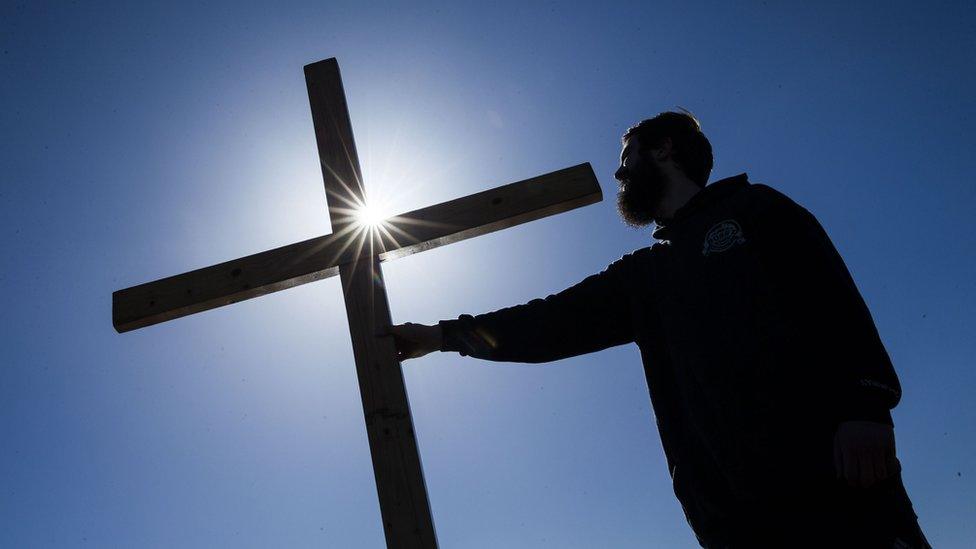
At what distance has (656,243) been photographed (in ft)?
9.15

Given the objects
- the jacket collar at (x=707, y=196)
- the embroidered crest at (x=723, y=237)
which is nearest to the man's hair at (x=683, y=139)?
the jacket collar at (x=707, y=196)

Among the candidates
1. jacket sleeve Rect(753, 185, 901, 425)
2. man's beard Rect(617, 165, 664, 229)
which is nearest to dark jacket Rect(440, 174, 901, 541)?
jacket sleeve Rect(753, 185, 901, 425)

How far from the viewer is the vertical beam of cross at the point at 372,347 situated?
7.81 ft

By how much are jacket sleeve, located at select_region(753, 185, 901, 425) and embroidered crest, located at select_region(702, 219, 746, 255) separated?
3.3 inches

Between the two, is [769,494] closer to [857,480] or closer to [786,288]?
[857,480]

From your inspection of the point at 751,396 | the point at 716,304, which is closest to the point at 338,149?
the point at 716,304

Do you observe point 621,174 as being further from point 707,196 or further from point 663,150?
point 707,196

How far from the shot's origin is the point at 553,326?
2762 millimetres

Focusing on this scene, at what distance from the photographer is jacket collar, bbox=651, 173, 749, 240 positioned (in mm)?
2649

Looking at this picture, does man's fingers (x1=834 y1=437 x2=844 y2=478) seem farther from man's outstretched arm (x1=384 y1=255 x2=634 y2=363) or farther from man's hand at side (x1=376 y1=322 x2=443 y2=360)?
man's hand at side (x1=376 y1=322 x2=443 y2=360)

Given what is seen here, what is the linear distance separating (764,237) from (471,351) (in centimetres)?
113

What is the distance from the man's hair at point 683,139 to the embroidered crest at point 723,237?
0.59 m

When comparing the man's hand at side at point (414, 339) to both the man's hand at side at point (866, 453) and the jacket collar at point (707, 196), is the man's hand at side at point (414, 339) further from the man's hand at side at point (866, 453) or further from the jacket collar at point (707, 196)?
the man's hand at side at point (866, 453)

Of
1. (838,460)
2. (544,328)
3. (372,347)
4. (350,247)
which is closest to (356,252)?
(350,247)
